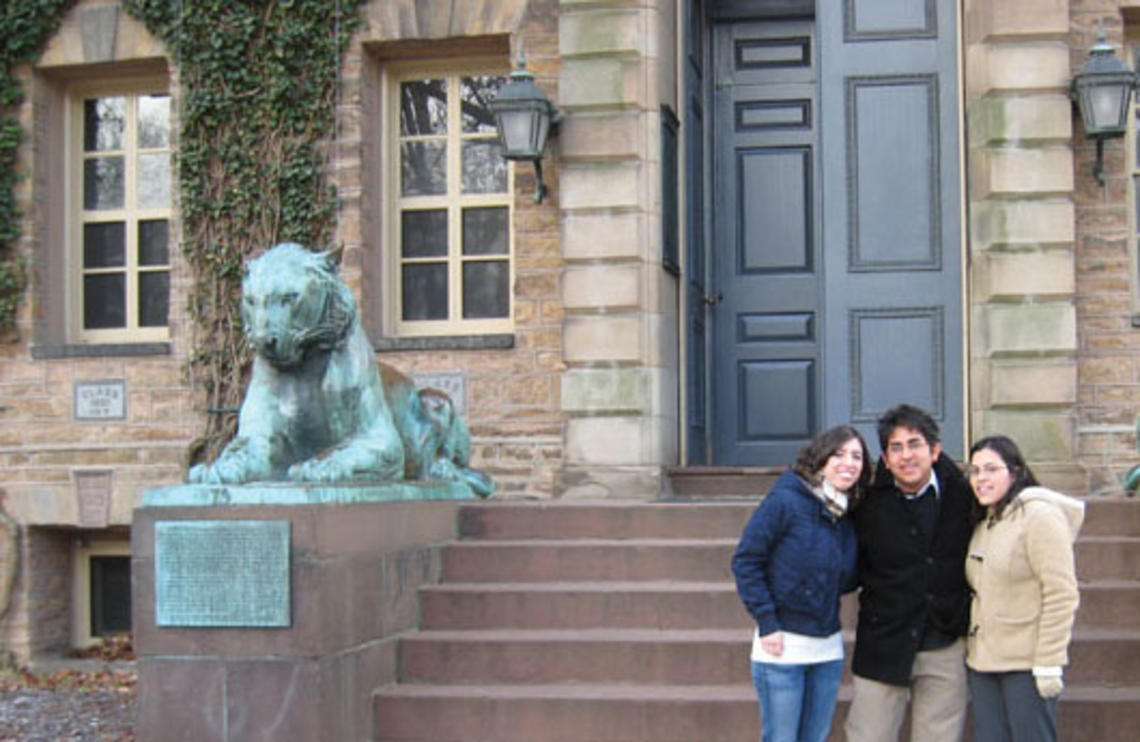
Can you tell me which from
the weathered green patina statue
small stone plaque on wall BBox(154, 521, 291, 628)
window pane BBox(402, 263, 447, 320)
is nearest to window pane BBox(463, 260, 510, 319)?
window pane BBox(402, 263, 447, 320)

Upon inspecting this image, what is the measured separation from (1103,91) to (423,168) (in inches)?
181

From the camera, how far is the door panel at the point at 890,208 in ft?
30.8

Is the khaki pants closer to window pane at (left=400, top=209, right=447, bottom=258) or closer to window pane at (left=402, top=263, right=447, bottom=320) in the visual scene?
window pane at (left=402, top=263, right=447, bottom=320)

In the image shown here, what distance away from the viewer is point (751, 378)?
1028 centimetres

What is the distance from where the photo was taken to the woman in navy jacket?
188 inches

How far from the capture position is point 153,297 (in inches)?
420

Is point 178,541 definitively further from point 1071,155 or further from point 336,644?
point 1071,155

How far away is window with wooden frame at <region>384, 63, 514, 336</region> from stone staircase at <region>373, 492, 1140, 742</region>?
9.33ft

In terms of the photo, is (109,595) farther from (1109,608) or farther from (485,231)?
(1109,608)

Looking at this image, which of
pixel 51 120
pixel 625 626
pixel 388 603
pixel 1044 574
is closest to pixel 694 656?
pixel 625 626

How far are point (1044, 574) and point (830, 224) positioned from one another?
5176 millimetres

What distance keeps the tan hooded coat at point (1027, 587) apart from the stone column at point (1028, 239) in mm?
4181

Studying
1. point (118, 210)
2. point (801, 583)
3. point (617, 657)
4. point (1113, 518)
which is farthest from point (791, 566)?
point (118, 210)

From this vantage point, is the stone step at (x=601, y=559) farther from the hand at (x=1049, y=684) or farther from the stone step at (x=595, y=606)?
the hand at (x=1049, y=684)
